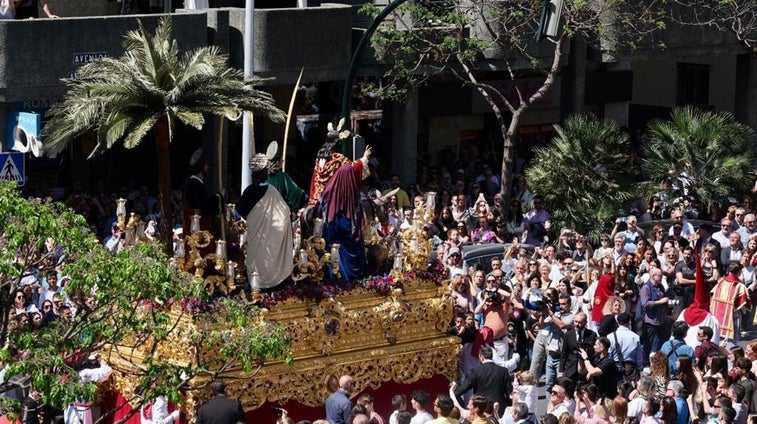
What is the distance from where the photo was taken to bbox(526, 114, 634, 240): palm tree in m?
31.3

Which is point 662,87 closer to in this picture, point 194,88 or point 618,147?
point 618,147

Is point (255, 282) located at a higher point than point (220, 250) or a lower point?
lower

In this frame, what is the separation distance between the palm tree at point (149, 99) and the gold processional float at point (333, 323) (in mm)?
775

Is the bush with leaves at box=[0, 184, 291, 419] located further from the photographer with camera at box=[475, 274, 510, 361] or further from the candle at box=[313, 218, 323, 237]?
the photographer with camera at box=[475, 274, 510, 361]

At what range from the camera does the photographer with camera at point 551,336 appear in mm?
23328

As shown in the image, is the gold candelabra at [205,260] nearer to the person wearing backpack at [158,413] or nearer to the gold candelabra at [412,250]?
the person wearing backpack at [158,413]

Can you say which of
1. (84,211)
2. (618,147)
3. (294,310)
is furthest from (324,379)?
(618,147)

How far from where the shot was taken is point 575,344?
75.7 ft

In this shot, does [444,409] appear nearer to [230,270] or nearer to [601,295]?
[230,270]

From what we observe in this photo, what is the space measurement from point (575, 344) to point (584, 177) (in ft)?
28.8

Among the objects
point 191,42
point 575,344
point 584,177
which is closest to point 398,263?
point 575,344

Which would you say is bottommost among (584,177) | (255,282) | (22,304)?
(22,304)

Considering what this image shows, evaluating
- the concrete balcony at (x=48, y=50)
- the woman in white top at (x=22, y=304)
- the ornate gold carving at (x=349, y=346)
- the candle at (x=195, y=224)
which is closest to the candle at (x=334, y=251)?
the ornate gold carving at (x=349, y=346)

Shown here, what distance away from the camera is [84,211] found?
99.2ft
